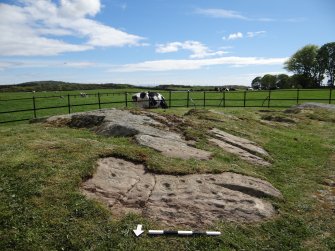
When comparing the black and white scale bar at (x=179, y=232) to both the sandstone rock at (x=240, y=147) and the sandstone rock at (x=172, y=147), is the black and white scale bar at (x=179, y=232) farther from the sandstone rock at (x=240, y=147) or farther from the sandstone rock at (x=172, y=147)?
the sandstone rock at (x=240, y=147)

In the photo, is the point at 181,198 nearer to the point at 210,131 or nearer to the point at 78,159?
the point at 78,159

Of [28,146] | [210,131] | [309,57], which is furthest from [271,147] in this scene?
[309,57]

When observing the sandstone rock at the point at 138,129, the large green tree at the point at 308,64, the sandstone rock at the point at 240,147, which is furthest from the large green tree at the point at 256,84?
the sandstone rock at the point at 138,129

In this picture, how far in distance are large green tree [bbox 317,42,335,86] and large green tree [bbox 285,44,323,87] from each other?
43.5 inches

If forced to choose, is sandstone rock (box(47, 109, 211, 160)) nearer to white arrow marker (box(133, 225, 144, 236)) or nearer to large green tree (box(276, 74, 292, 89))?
white arrow marker (box(133, 225, 144, 236))

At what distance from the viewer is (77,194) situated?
19.5ft

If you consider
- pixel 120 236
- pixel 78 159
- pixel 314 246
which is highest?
pixel 78 159

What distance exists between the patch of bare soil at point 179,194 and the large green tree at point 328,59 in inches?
3778

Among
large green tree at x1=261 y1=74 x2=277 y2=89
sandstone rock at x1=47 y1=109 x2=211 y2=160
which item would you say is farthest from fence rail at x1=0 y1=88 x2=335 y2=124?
large green tree at x1=261 y1=74 x2=277 y2=89

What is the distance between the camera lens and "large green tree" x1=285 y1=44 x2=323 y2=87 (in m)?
95.1

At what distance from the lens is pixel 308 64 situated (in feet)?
315

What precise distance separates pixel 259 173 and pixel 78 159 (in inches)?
169

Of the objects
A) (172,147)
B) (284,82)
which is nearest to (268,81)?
(284,82)

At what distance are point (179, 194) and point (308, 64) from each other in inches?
3874
